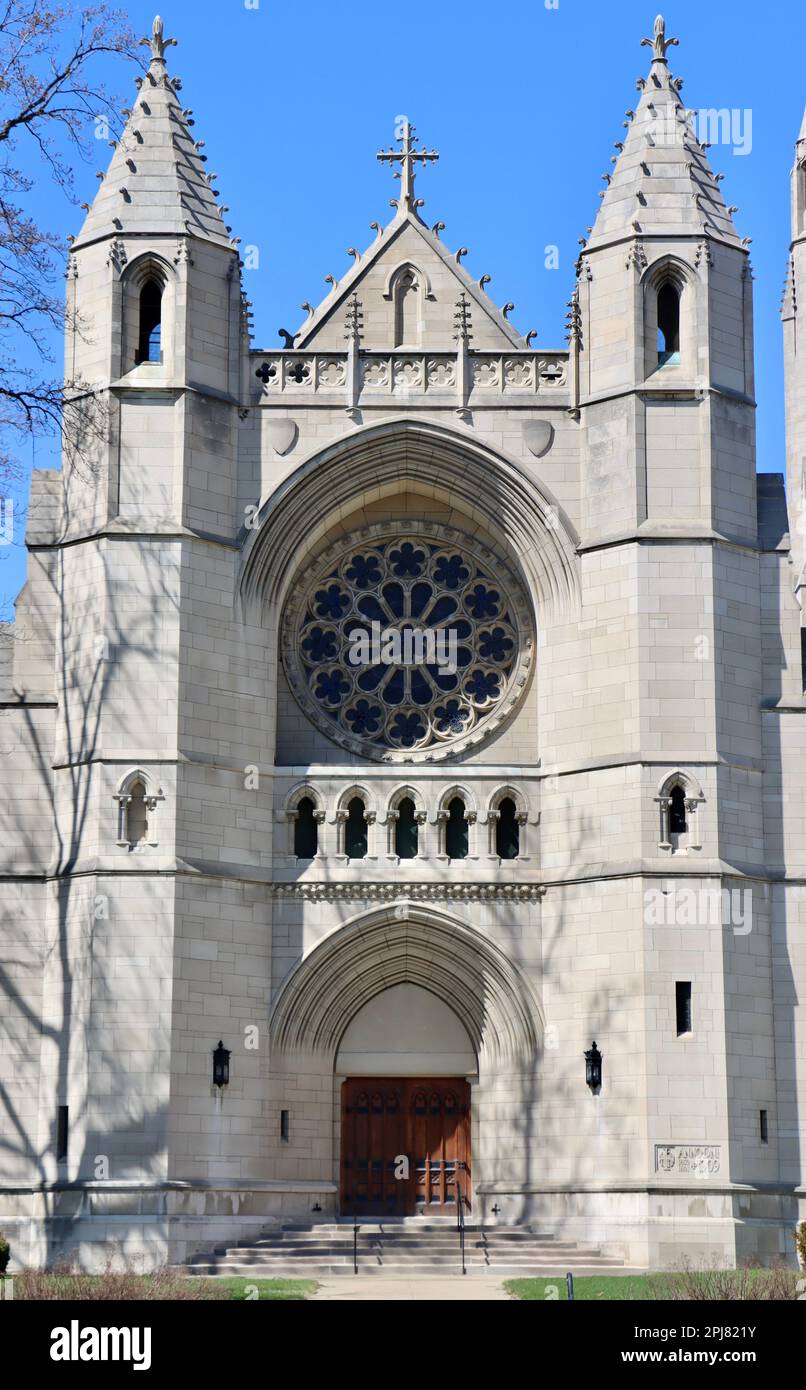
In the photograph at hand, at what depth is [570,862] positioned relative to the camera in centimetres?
2939

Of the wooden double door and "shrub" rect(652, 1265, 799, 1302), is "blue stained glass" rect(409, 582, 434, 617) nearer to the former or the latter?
the wooden double door

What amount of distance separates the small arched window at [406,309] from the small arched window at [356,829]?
691cm

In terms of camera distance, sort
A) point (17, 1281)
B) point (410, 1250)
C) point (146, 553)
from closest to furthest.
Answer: point (17, 1281) → point (410, 1250) → point (146, 553)

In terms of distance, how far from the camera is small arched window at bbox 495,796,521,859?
3017 cm

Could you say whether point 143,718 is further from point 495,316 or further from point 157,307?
point 495,316

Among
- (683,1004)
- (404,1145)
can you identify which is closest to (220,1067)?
(404,1145)

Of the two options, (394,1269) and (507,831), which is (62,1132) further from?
(507,831)

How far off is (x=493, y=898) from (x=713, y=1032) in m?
3.56

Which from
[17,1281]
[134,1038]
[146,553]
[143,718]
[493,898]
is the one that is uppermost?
[146,553]

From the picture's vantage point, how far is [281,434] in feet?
100

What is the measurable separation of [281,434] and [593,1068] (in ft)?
31.2

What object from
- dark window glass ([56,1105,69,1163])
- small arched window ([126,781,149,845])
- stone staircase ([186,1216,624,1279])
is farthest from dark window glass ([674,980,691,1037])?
dark window glass ([56,1105,69,1163])
